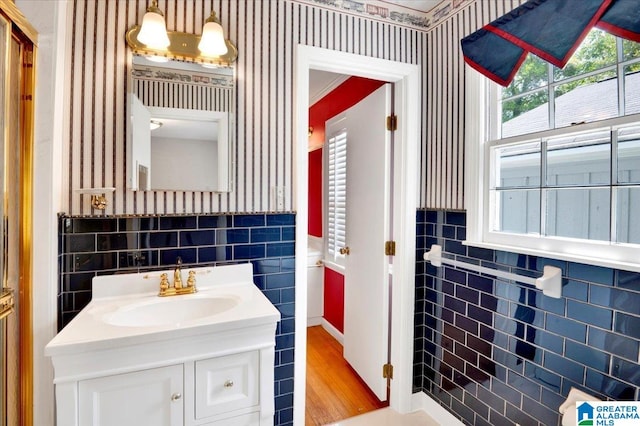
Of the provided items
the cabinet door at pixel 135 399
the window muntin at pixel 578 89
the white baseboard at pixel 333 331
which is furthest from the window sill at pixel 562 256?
the white baseboard at pixel 333 331

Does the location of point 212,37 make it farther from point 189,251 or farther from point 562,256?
point 562,256

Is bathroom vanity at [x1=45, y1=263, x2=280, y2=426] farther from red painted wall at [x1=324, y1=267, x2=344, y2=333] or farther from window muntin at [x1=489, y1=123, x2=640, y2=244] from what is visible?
red painted wall at [x1=324, y1=267, x2=344, y2=333]

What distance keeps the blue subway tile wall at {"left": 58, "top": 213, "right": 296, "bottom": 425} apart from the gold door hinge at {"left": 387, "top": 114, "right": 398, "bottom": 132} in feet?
2.97

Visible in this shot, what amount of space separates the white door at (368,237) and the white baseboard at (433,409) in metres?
0.21

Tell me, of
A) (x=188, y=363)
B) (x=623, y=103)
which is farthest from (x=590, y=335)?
(x=188, y=363)

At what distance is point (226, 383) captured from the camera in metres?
1.25

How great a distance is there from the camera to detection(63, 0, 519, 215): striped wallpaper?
1.45 metres

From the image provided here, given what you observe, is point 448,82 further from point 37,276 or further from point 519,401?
point 37,276

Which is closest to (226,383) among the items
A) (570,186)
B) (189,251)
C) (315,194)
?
(189,251)

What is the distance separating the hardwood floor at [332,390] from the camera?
2.07 metres

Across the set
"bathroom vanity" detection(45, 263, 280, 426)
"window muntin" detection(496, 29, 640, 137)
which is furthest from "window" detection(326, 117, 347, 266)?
"bathroom vanity" detection(45, 263, 280, 426)

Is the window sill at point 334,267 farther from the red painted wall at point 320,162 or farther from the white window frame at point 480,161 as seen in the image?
the white window frame at point 480,161

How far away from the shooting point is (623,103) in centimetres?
121

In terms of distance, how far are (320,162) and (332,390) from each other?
2.17 metres
